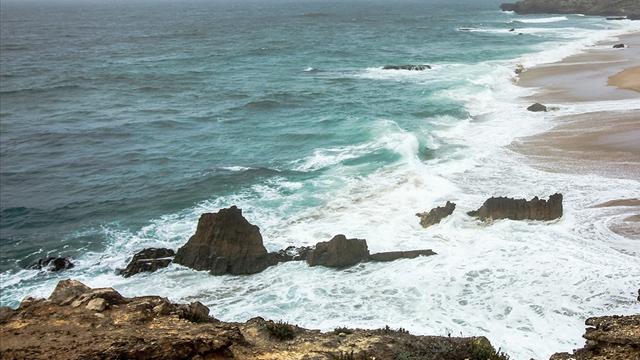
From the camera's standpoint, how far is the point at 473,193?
2497 cm

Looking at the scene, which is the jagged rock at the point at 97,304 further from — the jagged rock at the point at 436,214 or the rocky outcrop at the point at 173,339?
the jagged rock at the point at 436,214

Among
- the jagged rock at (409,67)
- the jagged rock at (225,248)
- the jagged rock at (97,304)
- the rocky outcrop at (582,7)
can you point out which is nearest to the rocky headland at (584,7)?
the rocky outcrop at (582,7)

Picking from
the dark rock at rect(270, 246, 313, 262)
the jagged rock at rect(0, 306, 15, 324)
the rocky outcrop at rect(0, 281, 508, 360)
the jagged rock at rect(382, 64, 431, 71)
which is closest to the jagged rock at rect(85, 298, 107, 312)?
the rocky outcrop at rect(0, 281, 508, 360)

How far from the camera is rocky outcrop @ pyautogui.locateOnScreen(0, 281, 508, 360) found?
29.2 feet

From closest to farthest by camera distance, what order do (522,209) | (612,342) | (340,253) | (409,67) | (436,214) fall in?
1. (612,342)
2. (340,253)
3. (522,209)
4. (436,214)
5. (409,67)

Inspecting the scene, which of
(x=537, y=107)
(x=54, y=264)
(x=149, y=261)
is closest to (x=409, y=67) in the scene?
(x=537, y=107)

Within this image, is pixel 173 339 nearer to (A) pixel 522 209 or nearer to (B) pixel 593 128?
(A) pixel 522 209


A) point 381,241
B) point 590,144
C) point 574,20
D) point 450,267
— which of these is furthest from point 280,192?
point 574,20

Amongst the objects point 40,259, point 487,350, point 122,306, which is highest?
point 122,306

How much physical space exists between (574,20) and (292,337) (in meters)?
121

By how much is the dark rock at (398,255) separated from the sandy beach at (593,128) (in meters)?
7.23

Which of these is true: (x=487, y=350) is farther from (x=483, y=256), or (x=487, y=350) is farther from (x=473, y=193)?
(x=473, y=193)

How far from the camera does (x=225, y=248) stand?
19906mm

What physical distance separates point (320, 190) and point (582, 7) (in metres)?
123
